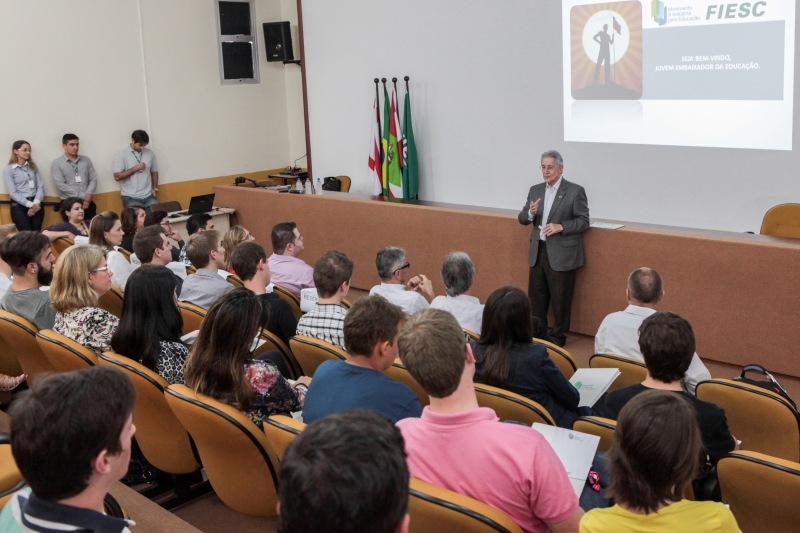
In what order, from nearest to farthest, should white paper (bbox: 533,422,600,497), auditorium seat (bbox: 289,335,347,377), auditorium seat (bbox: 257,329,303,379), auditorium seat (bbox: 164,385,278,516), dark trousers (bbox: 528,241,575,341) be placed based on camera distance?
white paper (bbox: 533,422,600,497) < auditorium seat (bbox: 164,385,278,516) < auditorium seat (bbox: 289,335,347,377) < auditorium seat (bbox: 257,329,303,379) < dark trousers (bbox: 528,241,575,341)

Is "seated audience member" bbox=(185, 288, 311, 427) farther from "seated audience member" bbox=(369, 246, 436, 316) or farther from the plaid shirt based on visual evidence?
"seated audience member" bbox=(369, 246, 436, 316)

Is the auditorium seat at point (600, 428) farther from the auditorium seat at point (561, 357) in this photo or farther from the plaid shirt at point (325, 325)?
the plaid shirt at point (325, 325)

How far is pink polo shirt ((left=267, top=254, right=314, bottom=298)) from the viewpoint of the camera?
503cm

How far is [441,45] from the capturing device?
805cm

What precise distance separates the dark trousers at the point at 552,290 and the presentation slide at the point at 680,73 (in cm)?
184

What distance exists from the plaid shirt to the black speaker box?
7628 millimetres

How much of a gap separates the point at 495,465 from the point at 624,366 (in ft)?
5.26

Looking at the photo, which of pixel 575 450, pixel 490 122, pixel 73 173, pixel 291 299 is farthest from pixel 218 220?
pixel 575 450

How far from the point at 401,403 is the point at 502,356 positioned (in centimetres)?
63

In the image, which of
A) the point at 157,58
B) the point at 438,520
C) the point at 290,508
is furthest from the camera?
the point at 157,58

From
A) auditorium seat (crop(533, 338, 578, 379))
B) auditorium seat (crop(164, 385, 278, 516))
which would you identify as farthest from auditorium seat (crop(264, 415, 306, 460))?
auditorium seat (crop(533, 338, 578, 379))

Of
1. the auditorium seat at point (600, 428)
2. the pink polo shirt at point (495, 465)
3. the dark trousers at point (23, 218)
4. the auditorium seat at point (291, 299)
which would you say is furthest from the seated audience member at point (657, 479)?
the dark trousers at point (23, 218)

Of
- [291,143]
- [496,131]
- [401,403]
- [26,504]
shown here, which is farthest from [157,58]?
[26,504]

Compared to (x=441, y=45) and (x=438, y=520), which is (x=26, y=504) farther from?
(x=441, y=45)
